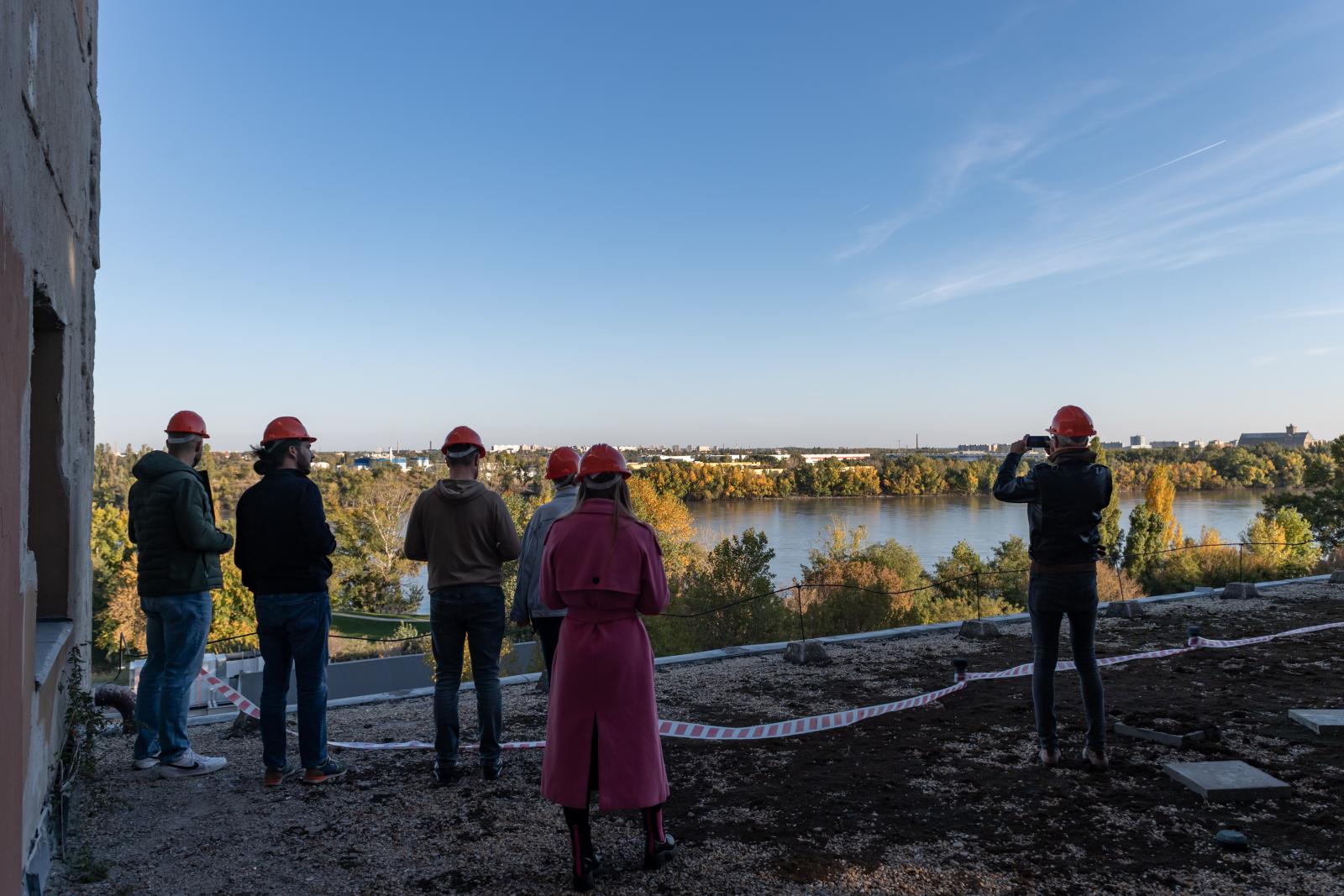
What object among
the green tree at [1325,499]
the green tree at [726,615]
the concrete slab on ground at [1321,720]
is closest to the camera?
the concrete slab on ground at [1321,720]

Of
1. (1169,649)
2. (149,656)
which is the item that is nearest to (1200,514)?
(1169,649)

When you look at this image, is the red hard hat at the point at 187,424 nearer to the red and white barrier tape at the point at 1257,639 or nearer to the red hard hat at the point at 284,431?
the red hard hat at the point at 284,431

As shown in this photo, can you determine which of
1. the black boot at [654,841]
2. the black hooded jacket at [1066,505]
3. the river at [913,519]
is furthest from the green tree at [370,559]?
the black boot at [654,841]

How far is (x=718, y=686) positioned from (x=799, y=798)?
2.37 metres

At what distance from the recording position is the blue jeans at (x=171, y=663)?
4332mm

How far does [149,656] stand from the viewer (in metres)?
4.43

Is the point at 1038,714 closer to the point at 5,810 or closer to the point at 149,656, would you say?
the point at 5,810

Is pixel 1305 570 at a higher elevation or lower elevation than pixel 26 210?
lower

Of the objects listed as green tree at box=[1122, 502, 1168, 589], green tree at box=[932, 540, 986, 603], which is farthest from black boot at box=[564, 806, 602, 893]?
green tree at box=[1122, 502, 1168, 589]

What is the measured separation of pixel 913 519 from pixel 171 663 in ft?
279

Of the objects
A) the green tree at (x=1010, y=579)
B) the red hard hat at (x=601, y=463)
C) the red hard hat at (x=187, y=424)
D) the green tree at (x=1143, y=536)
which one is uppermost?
the red hard hat at (x=187, y=424)

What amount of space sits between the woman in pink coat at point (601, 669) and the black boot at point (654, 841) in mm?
140

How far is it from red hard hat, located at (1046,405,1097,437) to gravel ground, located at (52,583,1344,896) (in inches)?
67.9

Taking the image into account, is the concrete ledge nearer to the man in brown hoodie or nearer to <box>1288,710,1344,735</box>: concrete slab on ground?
the man in brown hoodie
